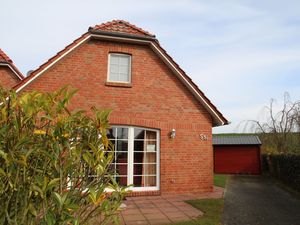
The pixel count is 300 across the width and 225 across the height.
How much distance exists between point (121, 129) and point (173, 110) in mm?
2370

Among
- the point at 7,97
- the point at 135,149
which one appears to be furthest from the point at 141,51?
the point at 7,97

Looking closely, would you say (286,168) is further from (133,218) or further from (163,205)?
(133,218)

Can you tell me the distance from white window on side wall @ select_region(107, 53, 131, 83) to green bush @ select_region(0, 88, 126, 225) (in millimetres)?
8493

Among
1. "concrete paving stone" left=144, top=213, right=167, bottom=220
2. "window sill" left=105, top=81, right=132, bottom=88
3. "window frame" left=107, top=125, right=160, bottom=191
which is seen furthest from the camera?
"window sill" left=105, top=81, right=132, bottom=88

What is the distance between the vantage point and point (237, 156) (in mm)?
24125

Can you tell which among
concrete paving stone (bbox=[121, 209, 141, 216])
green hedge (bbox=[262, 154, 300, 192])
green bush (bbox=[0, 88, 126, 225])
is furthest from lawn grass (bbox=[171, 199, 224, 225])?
green hedge (bbox=[262, 154, 300, 192])

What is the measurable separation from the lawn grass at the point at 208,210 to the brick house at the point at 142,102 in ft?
5.80

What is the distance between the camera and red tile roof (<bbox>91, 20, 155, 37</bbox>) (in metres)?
11.2

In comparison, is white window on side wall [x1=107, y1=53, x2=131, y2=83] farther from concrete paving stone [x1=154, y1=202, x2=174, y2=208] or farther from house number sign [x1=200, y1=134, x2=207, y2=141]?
concrete paving stone [x1=154, y1=202, x2=174, y2=208]

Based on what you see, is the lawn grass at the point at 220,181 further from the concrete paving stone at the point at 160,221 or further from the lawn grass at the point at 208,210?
the concrete paving stone at the point at 160,221

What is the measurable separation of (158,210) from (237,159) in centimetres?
1773

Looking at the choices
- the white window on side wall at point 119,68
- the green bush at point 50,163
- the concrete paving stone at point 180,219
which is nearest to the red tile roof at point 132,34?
the white window on side wall at point 119,68

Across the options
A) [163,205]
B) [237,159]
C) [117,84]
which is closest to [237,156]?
[237,159]

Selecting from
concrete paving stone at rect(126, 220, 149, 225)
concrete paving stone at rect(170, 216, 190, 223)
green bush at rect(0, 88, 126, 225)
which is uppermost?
green bush at rect(0, 88, 126, 225)
